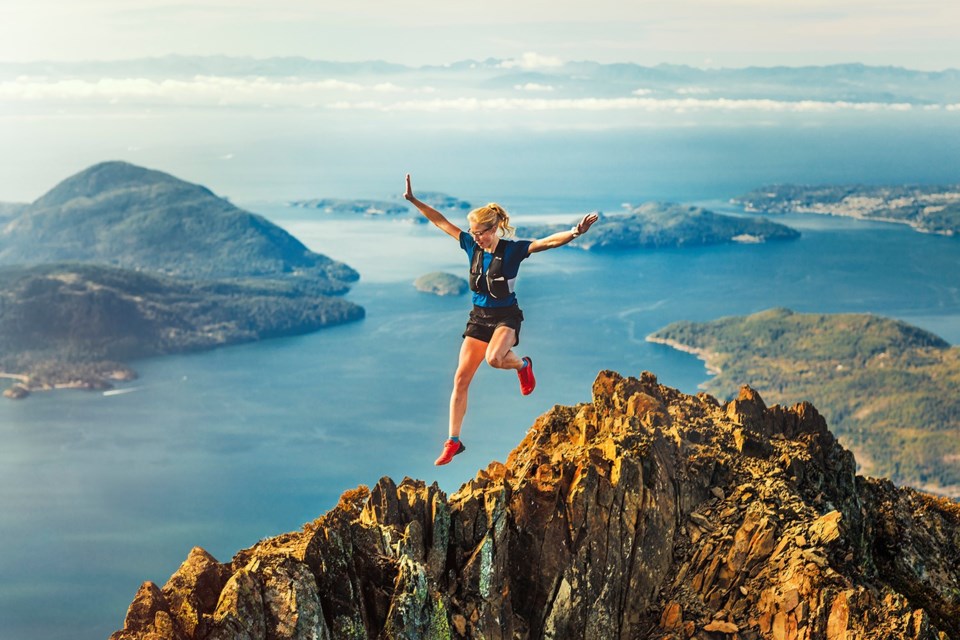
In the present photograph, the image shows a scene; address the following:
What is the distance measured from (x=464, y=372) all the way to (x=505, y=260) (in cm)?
153

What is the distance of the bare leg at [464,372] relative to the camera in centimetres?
1305

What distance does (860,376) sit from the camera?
16488 centimetres

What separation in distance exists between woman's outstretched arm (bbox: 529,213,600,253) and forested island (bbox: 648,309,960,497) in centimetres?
13258

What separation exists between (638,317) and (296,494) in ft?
285

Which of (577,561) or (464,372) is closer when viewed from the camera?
(464,372)

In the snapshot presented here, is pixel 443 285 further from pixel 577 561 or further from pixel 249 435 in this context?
pixel 577 561

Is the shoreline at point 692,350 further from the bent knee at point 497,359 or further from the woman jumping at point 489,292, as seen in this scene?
the bent knee at point 497,359

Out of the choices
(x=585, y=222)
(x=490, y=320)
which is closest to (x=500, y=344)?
(x=490, y=320)

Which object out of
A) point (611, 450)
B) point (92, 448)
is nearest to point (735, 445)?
point (611, 450)

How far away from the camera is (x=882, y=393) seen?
15938 centimetres

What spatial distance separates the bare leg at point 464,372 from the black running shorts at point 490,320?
0.10 metres

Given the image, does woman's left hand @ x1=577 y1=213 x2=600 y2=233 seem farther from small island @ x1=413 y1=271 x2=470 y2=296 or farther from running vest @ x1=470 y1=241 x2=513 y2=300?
small island @ x1=413 y1=271 x2=470 y2=296

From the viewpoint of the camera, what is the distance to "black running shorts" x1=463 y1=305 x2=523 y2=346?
12844 mm

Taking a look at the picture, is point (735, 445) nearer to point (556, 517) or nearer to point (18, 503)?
point (556, 517)
